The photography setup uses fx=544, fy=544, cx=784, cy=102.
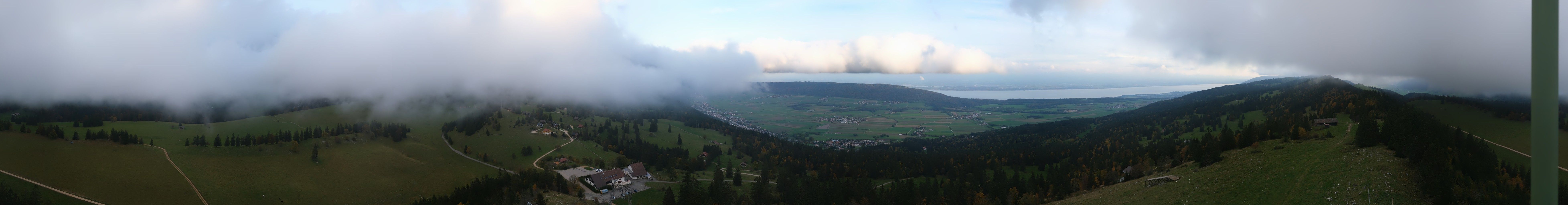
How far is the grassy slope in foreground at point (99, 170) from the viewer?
1669 centimetres

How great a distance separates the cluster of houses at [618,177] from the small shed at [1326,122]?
34.8 m

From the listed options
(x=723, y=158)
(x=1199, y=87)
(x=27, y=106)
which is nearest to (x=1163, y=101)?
(x=1199, y=87)

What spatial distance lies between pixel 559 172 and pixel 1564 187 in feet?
130

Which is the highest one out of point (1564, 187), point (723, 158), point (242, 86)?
point (242, 86)

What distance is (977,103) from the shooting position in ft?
366

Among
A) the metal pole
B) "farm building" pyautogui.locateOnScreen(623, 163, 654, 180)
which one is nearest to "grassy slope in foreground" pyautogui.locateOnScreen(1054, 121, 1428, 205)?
the metal pole

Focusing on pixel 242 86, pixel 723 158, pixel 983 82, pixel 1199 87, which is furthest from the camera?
pixel 983 82

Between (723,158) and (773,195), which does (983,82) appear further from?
(773,195)

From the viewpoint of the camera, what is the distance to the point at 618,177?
3612 cm

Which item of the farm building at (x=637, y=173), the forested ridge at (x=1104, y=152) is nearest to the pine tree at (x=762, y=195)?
the forested ridge at (x=1104, y=152)

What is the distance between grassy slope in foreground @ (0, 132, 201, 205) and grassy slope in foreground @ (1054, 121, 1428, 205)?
3468 centimetres

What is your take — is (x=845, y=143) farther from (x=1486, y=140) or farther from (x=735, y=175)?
(x=1486, y=140)

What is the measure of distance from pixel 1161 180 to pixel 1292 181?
573 centimetres

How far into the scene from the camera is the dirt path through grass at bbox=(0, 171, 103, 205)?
622 inches
